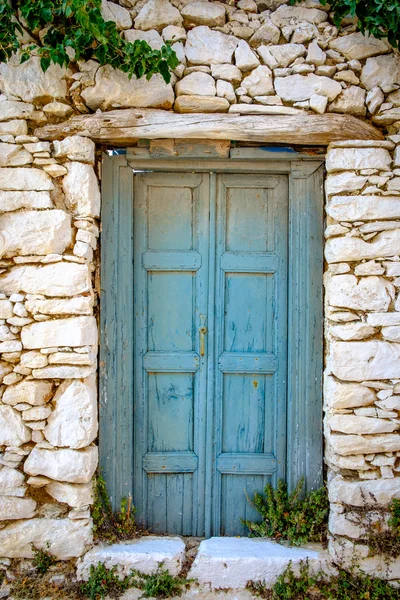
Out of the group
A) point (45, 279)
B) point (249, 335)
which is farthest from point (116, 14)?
point (249, 335)

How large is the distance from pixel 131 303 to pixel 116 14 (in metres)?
1.58

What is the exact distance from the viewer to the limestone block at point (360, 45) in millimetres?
2703

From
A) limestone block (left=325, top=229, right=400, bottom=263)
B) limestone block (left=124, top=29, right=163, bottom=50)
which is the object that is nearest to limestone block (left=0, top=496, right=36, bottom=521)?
limestone block (left=325, top=229, right=400, bottom=263)

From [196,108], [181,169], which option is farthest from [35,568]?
[196,108]

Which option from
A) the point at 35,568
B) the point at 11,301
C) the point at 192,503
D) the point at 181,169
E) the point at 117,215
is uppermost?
the point at 181,169

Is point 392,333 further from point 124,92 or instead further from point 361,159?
point 124,92

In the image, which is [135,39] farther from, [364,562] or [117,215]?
[364,562]

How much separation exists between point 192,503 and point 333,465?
2.90 ft

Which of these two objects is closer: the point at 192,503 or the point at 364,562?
the point at 364,562

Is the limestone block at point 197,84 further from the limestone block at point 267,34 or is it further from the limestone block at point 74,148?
the limestone block at point 74,148

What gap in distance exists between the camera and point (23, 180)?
2.67 metres

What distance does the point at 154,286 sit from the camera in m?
2.97

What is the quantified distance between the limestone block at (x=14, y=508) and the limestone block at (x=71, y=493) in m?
0.13

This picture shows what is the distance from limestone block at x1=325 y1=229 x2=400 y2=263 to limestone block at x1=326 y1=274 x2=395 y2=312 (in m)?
0.11
